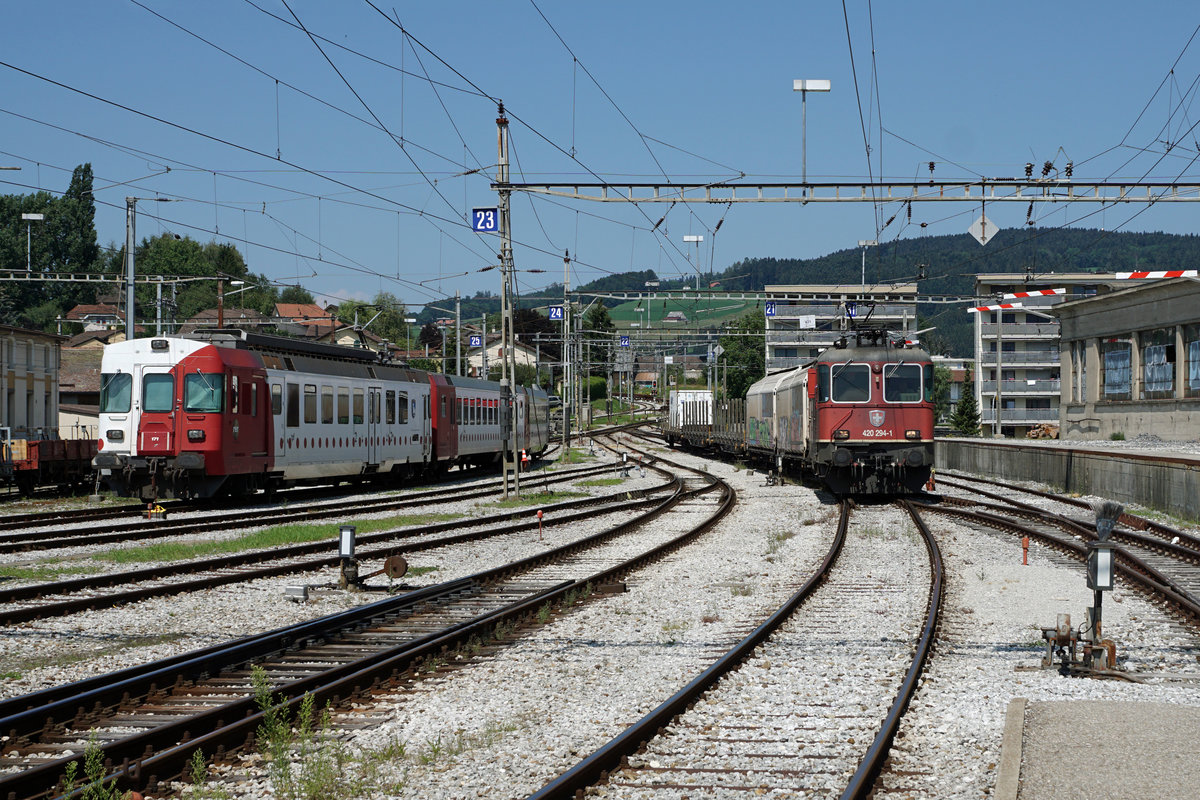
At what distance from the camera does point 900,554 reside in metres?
16.5

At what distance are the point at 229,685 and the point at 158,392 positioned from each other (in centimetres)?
1558

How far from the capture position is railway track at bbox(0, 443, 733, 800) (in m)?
6.26

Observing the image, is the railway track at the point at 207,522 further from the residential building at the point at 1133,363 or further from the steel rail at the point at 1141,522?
the residential building at the point at 1133,363

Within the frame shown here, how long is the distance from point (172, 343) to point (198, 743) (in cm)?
→ 1753

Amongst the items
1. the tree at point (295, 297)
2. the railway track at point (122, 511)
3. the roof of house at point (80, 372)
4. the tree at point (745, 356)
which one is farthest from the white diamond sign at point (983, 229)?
the tree at point (295, 297)

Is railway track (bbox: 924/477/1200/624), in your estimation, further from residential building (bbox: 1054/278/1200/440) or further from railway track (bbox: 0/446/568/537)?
railway track (bbox: 0/446/568/537)

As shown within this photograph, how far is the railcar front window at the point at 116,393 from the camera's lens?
22.6 meters

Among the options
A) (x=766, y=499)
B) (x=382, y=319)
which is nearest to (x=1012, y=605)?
(x=766, y=499)

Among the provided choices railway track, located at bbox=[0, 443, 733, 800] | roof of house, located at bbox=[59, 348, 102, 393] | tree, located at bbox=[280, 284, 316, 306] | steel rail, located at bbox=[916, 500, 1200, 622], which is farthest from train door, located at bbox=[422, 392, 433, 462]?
tree, located at bbox=[280, 284, 316, 306]

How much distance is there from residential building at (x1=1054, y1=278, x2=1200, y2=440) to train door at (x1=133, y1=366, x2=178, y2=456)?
90.0ft

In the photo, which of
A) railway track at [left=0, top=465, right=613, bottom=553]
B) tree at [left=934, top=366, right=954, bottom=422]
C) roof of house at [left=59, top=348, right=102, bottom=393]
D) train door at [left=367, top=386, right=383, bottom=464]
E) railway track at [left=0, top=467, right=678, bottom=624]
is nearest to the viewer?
railway track at [left=0, top=467, right=678, bottom=624]

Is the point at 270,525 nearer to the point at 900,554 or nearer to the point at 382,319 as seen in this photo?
the point at 900,554

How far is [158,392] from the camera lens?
73.7 ft

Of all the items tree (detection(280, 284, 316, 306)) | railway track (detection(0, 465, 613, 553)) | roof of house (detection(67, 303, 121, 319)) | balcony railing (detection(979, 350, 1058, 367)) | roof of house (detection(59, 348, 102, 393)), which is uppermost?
tree (detection(280, 284, 316, 306))
